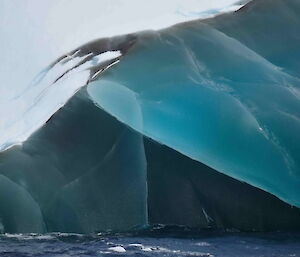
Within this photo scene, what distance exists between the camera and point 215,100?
2252 millimetres

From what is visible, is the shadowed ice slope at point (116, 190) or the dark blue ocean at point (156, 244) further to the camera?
the shadowed ice slope at point (116, 190)

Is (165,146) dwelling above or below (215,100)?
below

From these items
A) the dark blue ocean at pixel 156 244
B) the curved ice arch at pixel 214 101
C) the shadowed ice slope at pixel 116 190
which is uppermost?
the curved ice arch at pixel 214 101

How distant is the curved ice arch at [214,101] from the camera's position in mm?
2211

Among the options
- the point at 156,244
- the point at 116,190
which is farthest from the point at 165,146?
the point at 156,244

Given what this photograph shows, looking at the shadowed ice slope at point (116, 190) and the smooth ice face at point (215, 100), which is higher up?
the smooth ice face at point (215, 100)

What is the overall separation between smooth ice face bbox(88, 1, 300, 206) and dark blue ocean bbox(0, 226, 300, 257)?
21 cm

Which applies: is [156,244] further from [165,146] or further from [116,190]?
[165,146]

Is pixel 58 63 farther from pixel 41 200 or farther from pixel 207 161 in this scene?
pixel 207 161

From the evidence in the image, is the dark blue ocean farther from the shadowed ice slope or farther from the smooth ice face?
the smooth ice face

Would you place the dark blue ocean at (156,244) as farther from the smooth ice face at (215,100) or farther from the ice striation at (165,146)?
the smooth ice face at (215,100)

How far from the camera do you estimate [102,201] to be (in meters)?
2.23

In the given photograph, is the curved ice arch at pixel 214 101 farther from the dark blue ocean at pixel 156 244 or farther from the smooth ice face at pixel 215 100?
the dark blue ocean at pixel 156 244

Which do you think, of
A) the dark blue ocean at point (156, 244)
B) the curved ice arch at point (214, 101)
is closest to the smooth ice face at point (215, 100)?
the curved ice arch at point (214, 101)
